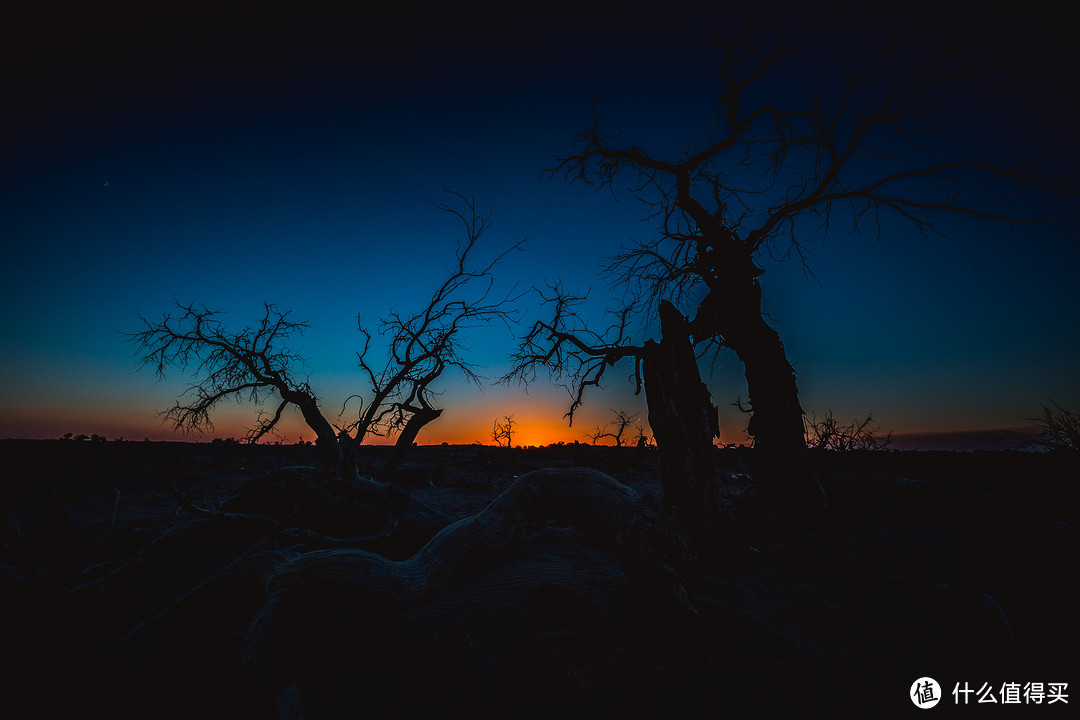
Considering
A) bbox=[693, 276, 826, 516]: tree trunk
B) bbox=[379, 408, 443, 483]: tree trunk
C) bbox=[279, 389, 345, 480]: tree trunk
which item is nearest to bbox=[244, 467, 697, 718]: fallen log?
bbox=[693, 276, 826, 516]: tree trunk

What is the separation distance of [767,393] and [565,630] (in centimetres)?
504

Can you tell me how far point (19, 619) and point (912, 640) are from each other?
8606mm

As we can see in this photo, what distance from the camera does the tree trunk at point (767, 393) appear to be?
6.49 m

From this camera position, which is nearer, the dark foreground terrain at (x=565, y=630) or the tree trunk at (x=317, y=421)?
the dark foreground terrain at (x=565, y=630)

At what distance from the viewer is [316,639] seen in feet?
11.8

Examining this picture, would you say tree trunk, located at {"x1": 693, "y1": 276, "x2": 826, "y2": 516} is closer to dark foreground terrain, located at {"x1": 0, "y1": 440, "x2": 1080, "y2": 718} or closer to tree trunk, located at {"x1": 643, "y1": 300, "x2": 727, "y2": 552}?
dark foreground terrain, located at {"x1": 0, "y1": 440, "x2": 1080, "y2": 718}

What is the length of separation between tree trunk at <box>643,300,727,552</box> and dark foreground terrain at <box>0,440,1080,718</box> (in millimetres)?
562

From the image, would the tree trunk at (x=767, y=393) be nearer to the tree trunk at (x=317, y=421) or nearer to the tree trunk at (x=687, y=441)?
the tree trunk at (x=687, y=441)

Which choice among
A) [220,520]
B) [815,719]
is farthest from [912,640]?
[220,520]

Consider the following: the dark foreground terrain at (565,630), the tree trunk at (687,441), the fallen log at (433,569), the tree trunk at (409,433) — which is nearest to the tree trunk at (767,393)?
the dark foreground terrain at (565,630)

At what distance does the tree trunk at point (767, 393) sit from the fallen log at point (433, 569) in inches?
133

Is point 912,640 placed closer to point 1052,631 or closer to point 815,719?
point 1052,631

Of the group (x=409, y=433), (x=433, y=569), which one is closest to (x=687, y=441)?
(x=433, y=569)

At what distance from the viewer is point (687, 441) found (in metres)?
5.41
